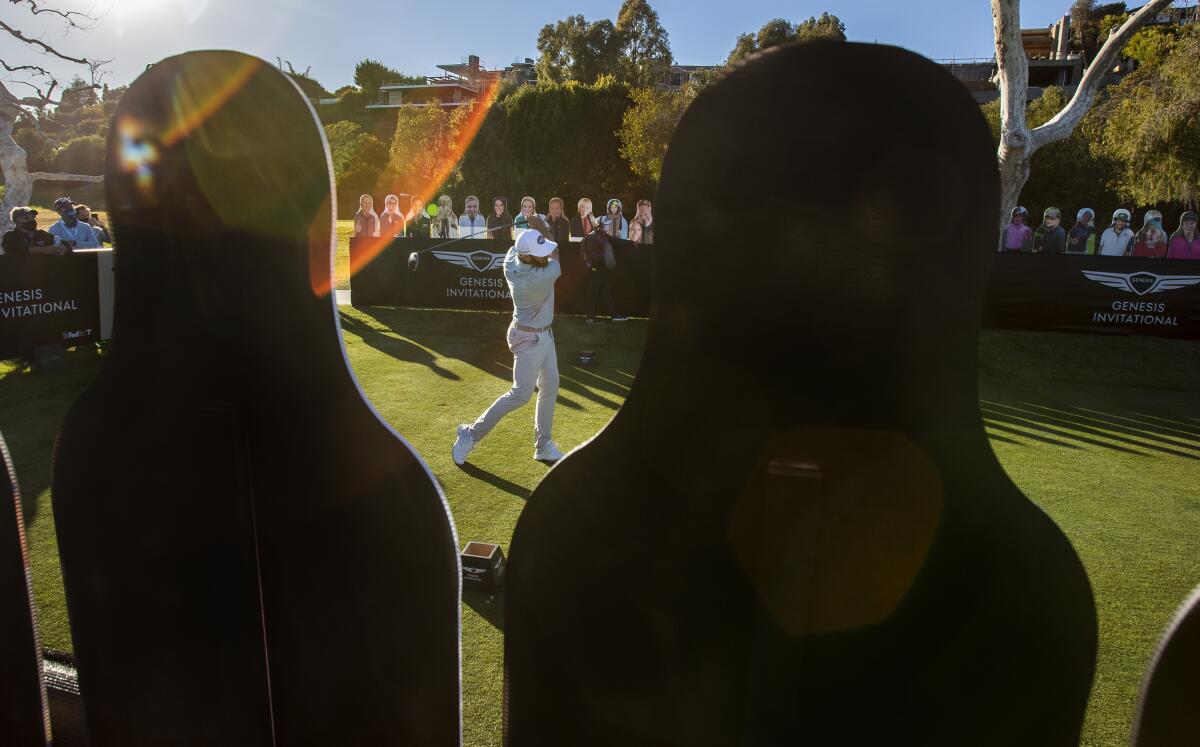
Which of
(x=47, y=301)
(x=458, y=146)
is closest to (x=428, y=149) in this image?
(x=458, y=146)

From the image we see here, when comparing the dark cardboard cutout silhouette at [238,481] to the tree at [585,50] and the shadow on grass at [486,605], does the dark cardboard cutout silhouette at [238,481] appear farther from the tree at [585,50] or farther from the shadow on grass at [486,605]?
the tree at [585,50]

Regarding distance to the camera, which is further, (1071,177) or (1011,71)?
(1071,177)

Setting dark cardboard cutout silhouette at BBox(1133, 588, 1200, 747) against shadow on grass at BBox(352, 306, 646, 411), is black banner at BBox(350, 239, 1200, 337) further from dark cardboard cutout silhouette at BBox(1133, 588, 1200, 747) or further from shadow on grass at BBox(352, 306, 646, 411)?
dark cardboard cutout silhouette at BBox(1133, 588, 1200, 747)

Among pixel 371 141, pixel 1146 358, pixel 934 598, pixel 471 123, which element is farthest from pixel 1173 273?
pixel 371 141

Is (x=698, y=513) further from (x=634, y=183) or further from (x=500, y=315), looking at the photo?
(x=634, y=183)

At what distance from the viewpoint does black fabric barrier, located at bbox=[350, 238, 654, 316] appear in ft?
41.4

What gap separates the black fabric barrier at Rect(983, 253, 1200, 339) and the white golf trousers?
846 centimetres

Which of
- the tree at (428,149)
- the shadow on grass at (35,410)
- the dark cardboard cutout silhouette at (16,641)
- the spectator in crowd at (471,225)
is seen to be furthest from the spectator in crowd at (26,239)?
the tree at (428,149)

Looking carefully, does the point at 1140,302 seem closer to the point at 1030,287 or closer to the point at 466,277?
the point at 1030,287

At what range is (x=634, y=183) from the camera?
36.3 metres

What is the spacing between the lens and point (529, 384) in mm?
5934

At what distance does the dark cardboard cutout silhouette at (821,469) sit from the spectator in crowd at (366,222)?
1371 centimetres

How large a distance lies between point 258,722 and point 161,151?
3.58ft

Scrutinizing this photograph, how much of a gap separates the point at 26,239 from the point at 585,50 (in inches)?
2124
